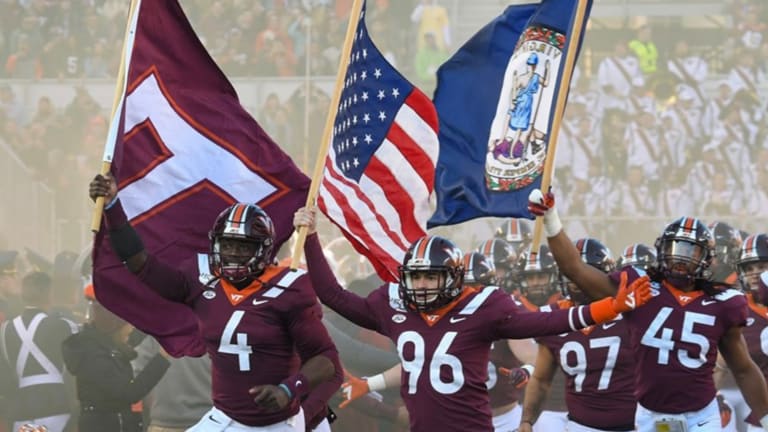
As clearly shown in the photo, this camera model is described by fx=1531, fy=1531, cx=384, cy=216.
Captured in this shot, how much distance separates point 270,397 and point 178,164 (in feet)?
5.44

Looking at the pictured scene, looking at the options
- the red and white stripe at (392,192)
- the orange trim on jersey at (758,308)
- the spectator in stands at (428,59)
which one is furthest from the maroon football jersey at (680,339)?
the spectator in stands at (428,59)

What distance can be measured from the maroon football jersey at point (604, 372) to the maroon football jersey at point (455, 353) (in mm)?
1734

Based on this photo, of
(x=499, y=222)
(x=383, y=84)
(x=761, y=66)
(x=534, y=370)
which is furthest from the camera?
(x=761, y=66)

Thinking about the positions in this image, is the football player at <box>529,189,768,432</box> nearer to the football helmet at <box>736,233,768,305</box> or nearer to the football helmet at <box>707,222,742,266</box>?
the football helmet at <box>736,233,768,305</box>

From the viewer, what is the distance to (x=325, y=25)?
710 inches

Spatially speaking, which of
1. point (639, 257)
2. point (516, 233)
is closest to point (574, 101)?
point (516, 233)

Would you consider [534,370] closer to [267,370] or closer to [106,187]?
[267,370]

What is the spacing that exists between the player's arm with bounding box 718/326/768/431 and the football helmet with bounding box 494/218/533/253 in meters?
5.52

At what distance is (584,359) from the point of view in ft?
28.5

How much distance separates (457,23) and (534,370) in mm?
8823

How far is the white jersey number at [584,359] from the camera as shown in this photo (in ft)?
28.2

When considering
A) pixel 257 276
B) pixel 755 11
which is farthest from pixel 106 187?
pixel 755 11

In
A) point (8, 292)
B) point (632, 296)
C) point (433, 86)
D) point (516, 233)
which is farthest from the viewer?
point (433, 86)

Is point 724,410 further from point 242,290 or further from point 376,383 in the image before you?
point 242,290
